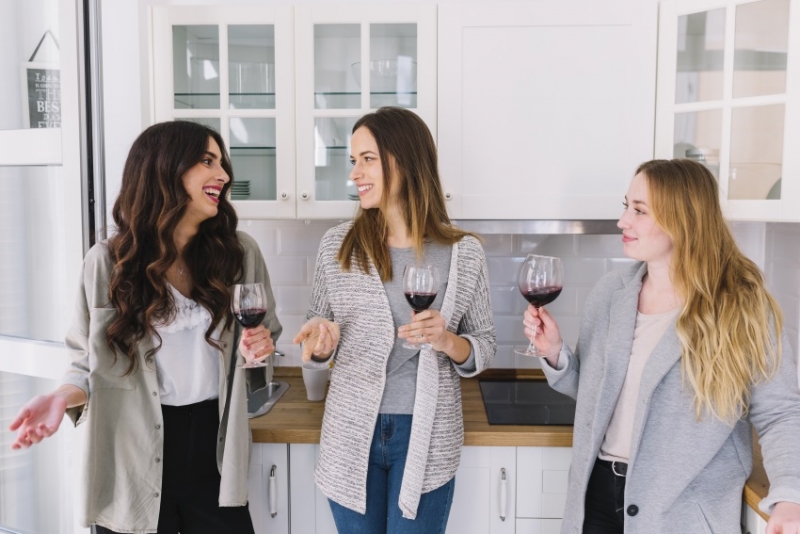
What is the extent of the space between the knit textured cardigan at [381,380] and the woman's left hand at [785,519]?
25.7 inches

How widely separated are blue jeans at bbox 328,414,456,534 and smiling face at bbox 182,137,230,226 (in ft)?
2.19

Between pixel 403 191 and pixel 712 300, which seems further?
pixel 403 191

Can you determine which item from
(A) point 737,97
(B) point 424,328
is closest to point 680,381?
(B) point 424,328

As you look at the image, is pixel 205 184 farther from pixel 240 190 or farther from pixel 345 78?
pixel 345 78

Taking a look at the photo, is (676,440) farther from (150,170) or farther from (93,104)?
(93,104)

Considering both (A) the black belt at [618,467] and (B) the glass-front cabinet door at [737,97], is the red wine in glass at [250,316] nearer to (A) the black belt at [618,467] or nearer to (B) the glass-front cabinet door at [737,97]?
(A) the black belt at [618,467]

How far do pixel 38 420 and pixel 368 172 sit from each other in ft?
3.00

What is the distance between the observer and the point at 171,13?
1.92m

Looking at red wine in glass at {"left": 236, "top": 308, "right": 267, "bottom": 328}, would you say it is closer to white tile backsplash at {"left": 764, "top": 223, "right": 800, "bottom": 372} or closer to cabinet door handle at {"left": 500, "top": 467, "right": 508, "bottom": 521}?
cabinet door handle at {"left": 500, "top": 467, "right": 508, "bottom": 521}

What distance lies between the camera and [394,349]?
1514 mm

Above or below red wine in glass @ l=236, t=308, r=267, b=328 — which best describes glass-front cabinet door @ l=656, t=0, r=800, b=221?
above

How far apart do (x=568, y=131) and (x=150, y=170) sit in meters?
1.22

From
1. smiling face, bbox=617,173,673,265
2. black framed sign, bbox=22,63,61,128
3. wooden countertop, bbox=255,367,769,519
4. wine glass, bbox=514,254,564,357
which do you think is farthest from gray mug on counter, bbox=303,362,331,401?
black framed sign, bbox=22,63,61,128

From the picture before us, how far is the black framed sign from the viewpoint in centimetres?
200
